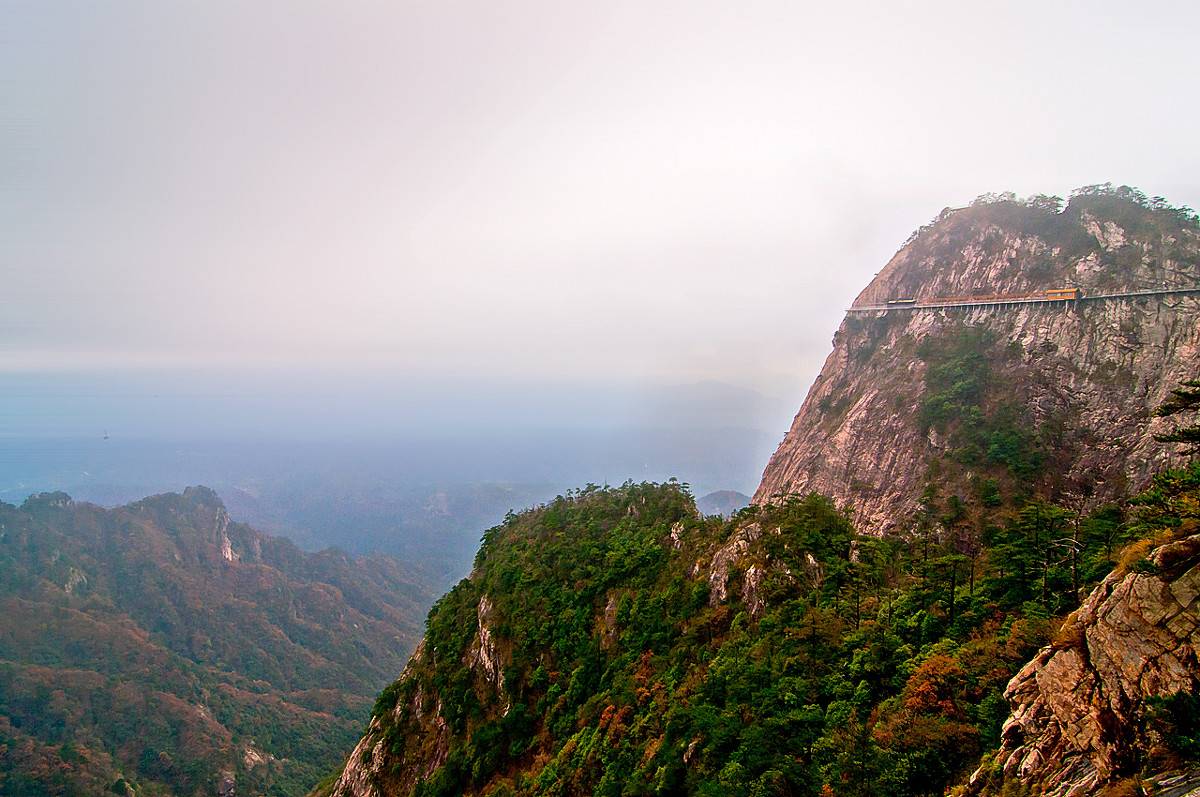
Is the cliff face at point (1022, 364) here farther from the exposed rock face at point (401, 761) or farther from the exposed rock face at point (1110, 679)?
the exposed rock face at point (401, 761)

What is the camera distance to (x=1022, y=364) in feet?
131

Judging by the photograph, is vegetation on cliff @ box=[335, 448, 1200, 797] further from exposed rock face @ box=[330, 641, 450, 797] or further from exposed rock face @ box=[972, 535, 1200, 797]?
exposed rock face @ box=[972, 535, 1200, 797]

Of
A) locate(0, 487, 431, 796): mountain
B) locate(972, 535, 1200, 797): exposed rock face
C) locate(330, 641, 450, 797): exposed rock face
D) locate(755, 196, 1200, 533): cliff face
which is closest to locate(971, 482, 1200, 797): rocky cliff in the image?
locate(972, 535, 1200, 797): exposed rock face

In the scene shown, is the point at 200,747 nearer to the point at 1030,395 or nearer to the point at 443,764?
the point at 443,764

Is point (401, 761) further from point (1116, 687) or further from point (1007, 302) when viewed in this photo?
point (1007, 302)

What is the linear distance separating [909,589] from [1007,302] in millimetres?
31511

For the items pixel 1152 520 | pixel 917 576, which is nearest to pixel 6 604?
pixel 917 576

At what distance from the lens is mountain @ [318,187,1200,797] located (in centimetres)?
1170

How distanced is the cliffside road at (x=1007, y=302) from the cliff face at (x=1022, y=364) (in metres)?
0.41

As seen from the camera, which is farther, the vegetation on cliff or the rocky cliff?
the vegetation on cliff

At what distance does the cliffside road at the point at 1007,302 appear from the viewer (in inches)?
1411

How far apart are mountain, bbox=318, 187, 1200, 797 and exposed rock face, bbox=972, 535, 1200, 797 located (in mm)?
47

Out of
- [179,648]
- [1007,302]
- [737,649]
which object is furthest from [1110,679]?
[179,648]

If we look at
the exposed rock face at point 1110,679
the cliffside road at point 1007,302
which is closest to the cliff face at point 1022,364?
the cliffside road at point 1007,302
